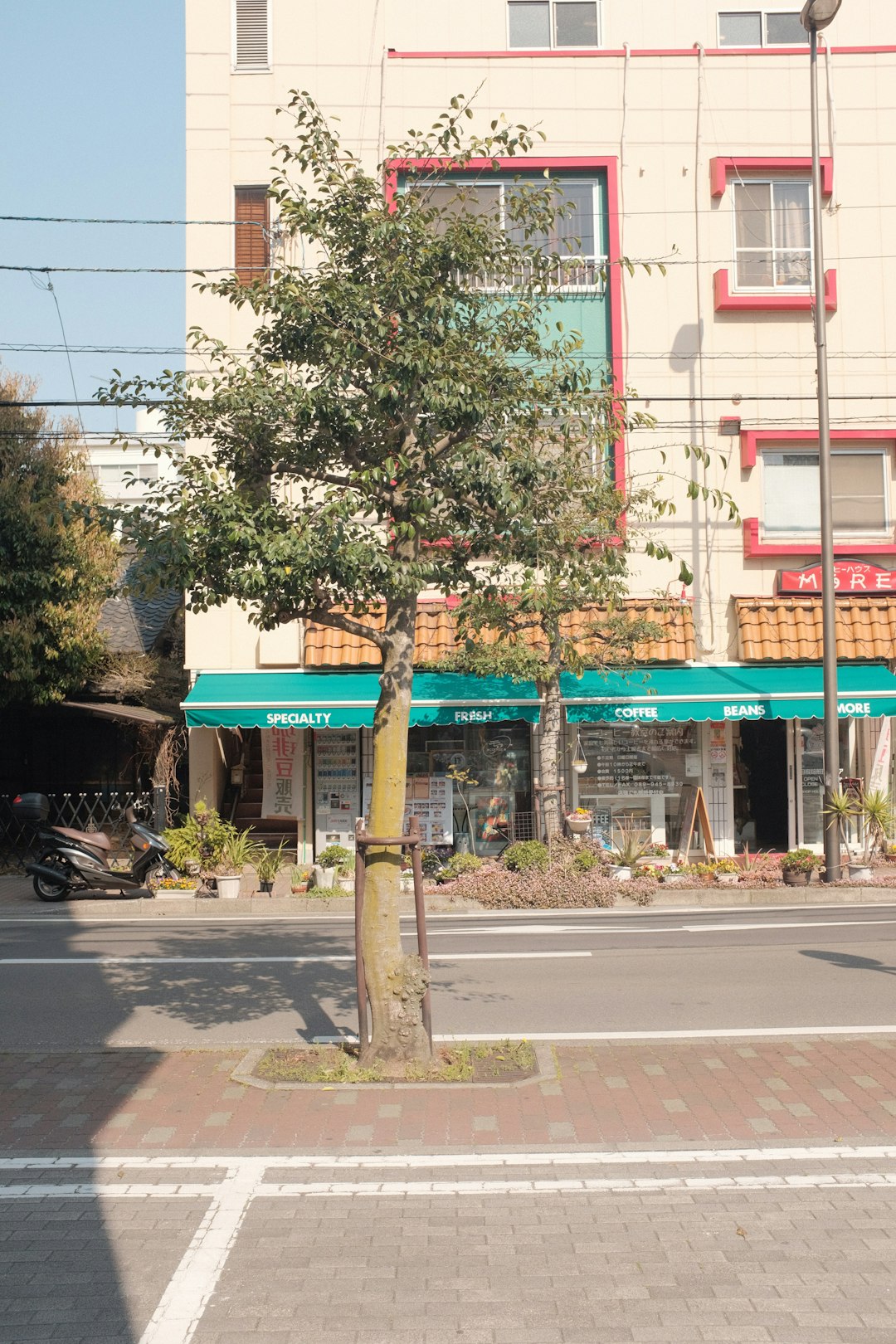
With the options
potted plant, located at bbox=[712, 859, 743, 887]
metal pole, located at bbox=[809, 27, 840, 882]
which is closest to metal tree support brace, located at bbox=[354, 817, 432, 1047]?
potted plant, located at bbox=[712, 859, 743, 887]

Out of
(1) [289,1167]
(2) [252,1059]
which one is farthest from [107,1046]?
(1) [289,1167]

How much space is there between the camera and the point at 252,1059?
26.5ft

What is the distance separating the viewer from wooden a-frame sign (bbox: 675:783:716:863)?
18766 mm

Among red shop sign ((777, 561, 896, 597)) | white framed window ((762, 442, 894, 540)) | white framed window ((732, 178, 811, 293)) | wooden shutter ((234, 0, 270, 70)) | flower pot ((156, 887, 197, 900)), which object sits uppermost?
wooden shutter ((234, 0, 270, 70))

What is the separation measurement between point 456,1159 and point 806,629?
48.3 feet

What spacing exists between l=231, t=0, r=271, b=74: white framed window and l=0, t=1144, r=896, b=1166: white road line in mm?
18936

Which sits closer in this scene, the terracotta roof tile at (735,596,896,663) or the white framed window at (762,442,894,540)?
the terracotta roof tile at (735,596,896,663)

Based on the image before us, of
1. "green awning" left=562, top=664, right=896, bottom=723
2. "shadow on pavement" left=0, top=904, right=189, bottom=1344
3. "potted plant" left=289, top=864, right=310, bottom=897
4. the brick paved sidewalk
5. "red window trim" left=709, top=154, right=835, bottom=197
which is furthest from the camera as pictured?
"red window trim" left=709, top=154, right=835, bottom=197

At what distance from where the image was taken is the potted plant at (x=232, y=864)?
1698 centimetres

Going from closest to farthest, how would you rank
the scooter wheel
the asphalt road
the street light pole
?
the asphalt road
the scooter wheel
the street light pole

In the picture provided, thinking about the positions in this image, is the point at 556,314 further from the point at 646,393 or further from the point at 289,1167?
the point at 289,1167

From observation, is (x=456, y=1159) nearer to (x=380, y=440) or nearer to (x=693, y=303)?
(x=380, y=440)

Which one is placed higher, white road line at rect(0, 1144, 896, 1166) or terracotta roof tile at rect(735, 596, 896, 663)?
terracotta roof tile at rect(735, 596, 896, 663)

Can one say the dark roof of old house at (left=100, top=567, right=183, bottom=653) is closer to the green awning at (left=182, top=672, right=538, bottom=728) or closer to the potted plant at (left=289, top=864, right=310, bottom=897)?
the green awning at (left=182, top=672, right=538, bottom=728)
